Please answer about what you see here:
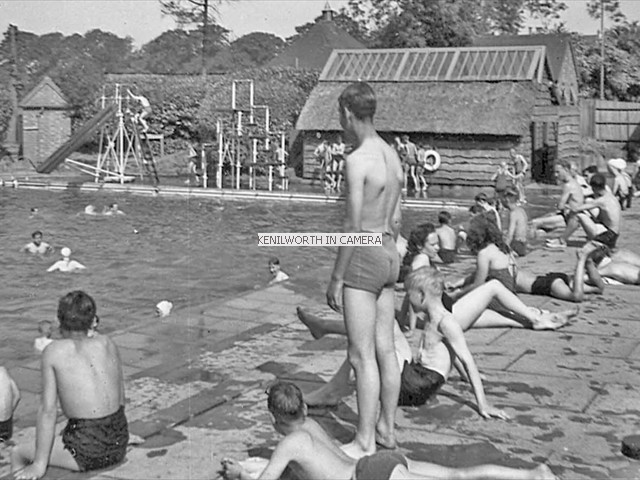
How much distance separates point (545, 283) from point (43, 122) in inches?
1171

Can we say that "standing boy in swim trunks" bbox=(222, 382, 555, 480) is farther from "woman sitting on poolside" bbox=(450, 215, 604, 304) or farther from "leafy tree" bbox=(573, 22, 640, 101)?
"leafy tree" bbox=(573, 22, 640, 101)

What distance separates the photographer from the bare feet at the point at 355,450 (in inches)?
179

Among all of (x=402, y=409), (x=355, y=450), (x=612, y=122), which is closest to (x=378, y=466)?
(x=355, y=450)

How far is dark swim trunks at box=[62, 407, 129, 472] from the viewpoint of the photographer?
4.60 m

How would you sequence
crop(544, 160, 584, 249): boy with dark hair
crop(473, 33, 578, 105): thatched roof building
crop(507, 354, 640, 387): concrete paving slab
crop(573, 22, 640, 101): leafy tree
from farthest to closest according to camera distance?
crop(573, 22, 640, 101): leafy tree
crop(473, 33, 578, 105): thatched roof building
crop(544, 160, 584, 249): boy with dark hair
crop(507, 354, 640, 387): concrete paving slab

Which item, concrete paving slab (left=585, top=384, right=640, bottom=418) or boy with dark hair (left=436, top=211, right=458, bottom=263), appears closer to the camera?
concrete paving slab (left=585, top=384, right=640, bottom=418)

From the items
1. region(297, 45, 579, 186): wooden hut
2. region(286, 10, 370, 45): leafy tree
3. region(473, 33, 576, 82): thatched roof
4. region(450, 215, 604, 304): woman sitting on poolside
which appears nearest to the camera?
region(450, 215, 604, 304): woman sitting on poolside

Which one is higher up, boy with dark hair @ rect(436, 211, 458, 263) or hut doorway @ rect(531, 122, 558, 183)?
hut doorway @ rect(531, 122, 558, 183)

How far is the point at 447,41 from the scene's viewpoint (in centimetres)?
4084

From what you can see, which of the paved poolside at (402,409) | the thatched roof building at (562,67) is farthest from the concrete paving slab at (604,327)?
the thatched roof building at (562,67)

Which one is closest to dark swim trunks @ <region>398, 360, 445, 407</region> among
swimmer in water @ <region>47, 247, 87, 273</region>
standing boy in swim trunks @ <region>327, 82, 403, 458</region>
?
standing boy in swim trunks @ <region>327, 82, 403, 458</region>

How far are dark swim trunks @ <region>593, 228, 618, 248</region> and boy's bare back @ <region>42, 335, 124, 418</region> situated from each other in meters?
7.63

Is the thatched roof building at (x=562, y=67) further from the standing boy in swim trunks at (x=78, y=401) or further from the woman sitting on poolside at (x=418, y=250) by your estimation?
the standing boy in swim trunks at (x=78, y=401)

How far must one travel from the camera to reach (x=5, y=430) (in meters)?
5.48
